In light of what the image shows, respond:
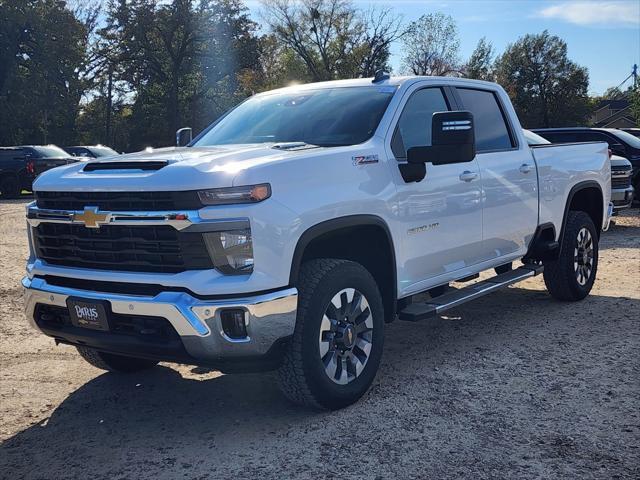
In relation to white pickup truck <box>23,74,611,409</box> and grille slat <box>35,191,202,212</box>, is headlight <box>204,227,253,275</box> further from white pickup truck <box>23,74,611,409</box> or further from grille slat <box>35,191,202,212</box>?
grille slat <box>35,191,202,212</box>

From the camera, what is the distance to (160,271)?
3617 millimetres

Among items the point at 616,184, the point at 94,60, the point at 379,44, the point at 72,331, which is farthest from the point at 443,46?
the point at 72,331

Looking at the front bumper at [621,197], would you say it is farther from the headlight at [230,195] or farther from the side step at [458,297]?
the headlight at [230,195]

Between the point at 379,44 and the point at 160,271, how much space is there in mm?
47161

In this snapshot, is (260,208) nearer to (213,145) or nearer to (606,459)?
(213,145)

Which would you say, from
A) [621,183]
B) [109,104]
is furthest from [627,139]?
[109,104]

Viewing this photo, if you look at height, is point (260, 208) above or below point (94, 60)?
below

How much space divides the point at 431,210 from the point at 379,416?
1.46 m

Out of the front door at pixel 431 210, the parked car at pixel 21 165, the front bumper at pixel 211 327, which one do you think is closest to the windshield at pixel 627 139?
the front door at pixel 431 210

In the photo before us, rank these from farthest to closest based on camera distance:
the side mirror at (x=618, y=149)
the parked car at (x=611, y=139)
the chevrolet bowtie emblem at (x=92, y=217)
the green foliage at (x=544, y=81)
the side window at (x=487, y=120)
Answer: the green foliage at (x=544, y=81)
the side mirror at (x=618, y=149)
the parked car at (x=611, y=139)
the side window at (x=487, y=120)
the chevrolet bowtie emblem at (x=92, y=217)

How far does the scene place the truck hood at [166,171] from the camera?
3.52 m

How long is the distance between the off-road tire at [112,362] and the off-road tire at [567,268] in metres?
3.96

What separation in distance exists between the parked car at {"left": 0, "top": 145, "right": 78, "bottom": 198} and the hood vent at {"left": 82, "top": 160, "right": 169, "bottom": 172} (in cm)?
1845

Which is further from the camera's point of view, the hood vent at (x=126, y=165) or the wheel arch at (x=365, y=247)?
the wheel arch at (x=365, y=247)
